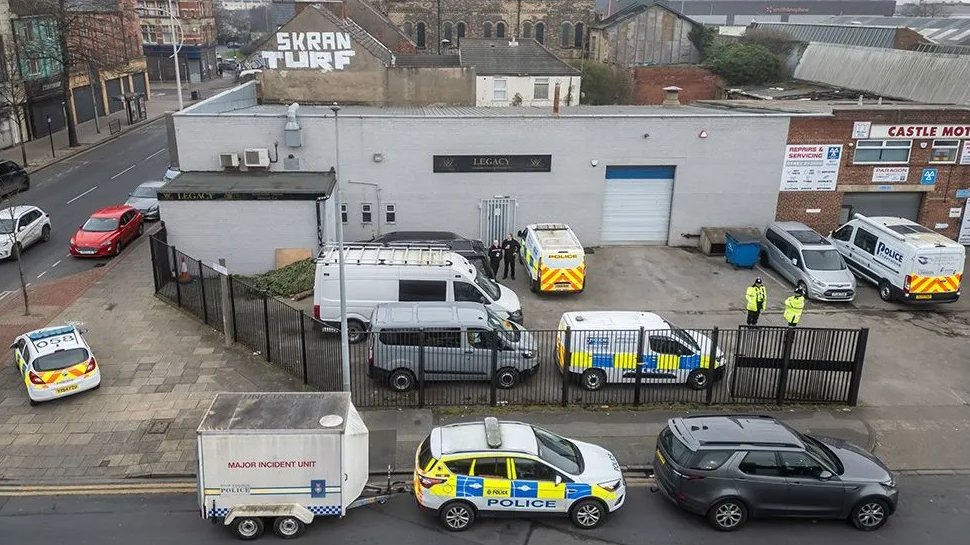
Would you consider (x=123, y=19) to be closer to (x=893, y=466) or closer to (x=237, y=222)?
(x=237, y=222)


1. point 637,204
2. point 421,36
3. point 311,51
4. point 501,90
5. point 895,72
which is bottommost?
point 637,204

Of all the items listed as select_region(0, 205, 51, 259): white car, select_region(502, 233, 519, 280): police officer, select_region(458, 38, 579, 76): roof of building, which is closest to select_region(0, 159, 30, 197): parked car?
select_region(0, 205, 51, 259): white car

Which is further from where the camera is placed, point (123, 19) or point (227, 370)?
point (123, 19)

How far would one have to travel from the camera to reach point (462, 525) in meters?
11.4

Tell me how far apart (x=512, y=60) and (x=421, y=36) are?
3495 cm

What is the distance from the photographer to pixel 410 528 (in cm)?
1143

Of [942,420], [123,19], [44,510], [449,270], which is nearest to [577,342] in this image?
[449,270]

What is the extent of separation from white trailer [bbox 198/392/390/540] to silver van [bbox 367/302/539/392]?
429 cm

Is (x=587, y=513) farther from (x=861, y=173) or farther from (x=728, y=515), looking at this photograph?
(x=861, y=173)

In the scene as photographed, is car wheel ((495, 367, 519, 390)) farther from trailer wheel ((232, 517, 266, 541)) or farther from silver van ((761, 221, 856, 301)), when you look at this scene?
silver van ((761, 221, 856, 301))

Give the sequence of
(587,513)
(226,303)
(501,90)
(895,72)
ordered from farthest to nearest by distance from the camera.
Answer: (501,90) < (895,72) < (226,303) < (587,513)

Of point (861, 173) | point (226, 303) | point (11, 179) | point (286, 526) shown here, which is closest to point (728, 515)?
point (286, 526)

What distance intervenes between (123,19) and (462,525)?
202 ft

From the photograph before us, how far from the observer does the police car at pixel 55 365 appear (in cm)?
1504
